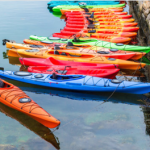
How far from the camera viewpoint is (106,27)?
885 inches

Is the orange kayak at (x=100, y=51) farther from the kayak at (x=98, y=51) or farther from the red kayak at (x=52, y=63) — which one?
the red kayak at (x=52, y=63)

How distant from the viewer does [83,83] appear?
43.1ft

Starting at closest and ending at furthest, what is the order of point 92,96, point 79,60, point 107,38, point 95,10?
1. point 92,96
2. point 79,60
3. point 107,38
4. point 95,10

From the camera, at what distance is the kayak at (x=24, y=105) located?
33.8 feet

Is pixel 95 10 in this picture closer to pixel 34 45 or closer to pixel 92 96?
pixel 34 45

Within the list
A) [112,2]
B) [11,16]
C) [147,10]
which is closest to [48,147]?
[147,10]

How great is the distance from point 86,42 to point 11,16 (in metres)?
14.3

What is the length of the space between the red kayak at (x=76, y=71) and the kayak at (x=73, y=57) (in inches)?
60.5

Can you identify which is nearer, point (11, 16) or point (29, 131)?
point (29, 131)

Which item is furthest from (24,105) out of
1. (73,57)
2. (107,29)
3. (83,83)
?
(107,29)

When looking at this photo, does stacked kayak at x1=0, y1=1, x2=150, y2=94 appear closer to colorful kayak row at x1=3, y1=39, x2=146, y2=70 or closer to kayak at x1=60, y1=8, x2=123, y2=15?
colorful kayak row at x1=3, y1=39, x2=146, y2=70

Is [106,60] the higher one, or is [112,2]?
[112,2]

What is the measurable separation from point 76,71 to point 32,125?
4894mm

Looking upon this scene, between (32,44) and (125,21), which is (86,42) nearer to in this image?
(32,44)
